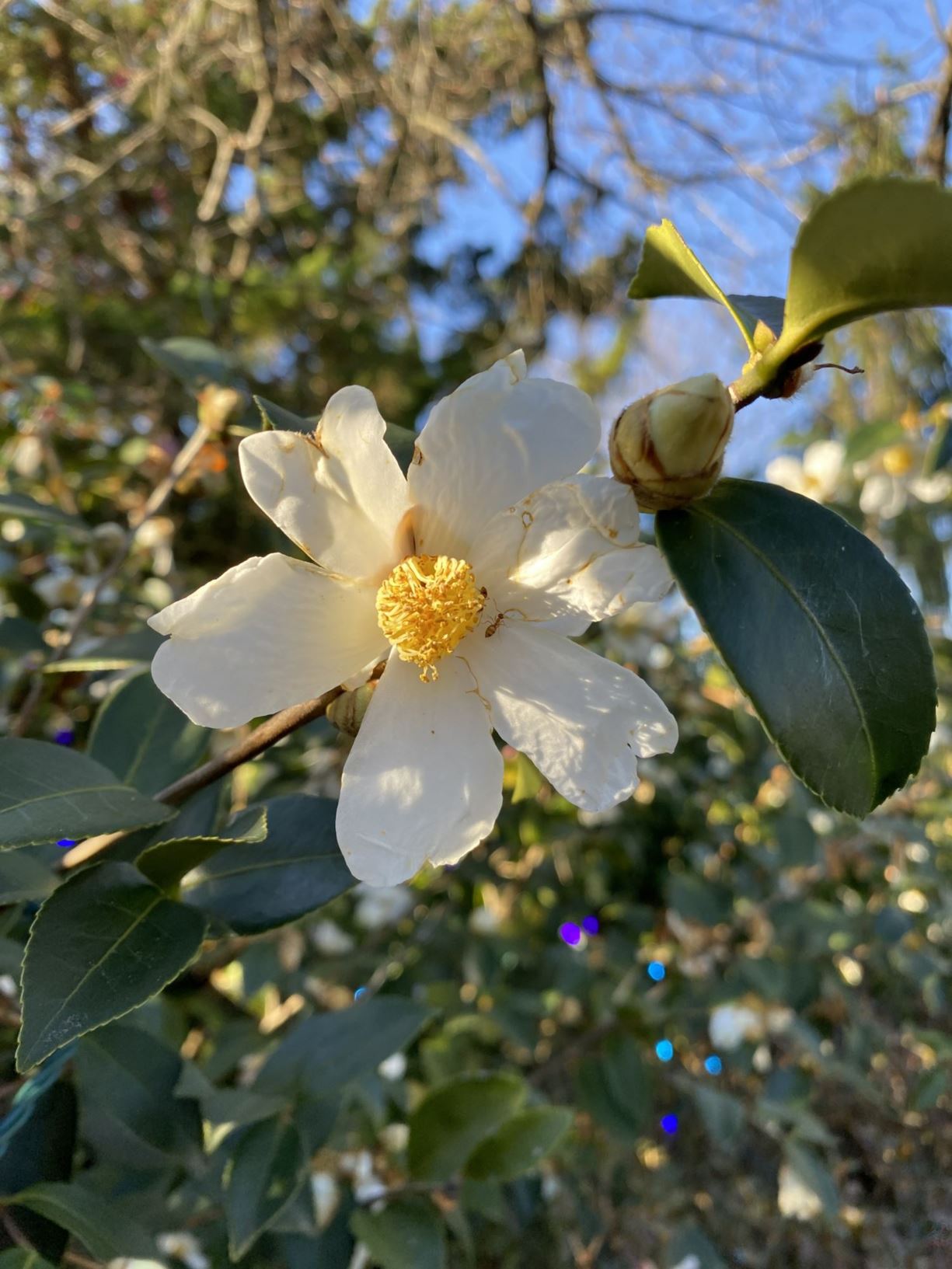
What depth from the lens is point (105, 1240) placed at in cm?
56

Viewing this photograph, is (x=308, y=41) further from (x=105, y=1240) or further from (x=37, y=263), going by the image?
(x=105, y=1240)

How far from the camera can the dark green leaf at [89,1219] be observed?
55 cm

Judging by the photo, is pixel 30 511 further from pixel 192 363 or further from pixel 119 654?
pixel 192 363

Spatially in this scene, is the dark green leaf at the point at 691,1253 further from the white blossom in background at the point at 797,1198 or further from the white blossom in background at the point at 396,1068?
the white blossom in background at the point at 396,1068

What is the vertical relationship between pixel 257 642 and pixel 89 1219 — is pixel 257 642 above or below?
above

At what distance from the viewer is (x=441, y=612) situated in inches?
20.2

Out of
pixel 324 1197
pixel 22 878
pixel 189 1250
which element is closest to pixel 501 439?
pixel 22 878

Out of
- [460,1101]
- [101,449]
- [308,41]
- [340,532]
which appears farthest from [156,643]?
[308,41]

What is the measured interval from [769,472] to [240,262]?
58.8 inches

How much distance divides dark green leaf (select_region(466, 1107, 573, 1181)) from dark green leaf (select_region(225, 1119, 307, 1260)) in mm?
229

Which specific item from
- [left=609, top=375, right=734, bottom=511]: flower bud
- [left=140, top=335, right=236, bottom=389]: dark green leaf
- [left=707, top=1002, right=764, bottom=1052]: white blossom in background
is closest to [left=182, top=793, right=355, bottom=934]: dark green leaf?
[left=609, top=375, right=734, bottom=511]: flower bud

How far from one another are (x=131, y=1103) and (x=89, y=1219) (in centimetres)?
11

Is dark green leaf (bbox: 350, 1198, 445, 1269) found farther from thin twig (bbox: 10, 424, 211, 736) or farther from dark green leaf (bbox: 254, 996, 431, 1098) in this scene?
thin twig (bbox: 10, 424, 211, 736)

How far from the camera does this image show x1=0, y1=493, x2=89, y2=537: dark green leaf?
2.67ft
